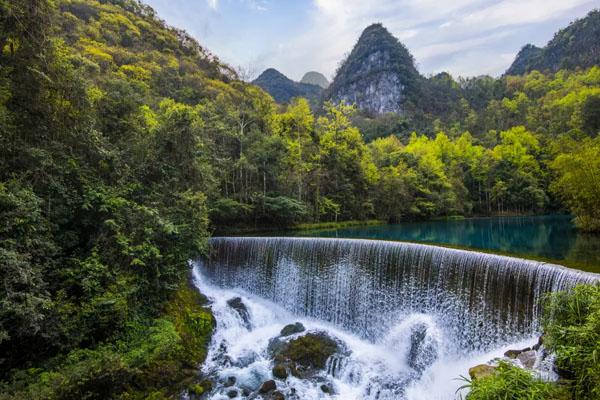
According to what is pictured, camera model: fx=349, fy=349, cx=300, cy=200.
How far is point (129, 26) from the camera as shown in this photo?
37844 mm

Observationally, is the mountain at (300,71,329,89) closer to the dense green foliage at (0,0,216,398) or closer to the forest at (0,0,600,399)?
the forest at (0,0,600,399)

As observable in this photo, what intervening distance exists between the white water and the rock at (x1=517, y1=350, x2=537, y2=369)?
97 centimetres

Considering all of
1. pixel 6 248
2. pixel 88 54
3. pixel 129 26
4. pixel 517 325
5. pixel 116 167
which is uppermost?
pixel 129 26

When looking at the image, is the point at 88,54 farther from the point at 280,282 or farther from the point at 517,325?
the point at 517,325

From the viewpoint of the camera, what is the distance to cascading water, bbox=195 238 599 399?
7488 millimetres

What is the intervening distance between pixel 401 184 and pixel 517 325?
67.6 ft

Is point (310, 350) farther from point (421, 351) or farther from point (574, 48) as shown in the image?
point (574, 48)

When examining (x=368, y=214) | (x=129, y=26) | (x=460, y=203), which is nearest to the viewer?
(x=368, y=214)

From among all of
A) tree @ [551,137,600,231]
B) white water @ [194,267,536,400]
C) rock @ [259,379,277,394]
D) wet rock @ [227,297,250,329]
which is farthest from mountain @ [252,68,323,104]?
rock @ [259,379,277,394]

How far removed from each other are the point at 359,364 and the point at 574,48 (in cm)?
9457

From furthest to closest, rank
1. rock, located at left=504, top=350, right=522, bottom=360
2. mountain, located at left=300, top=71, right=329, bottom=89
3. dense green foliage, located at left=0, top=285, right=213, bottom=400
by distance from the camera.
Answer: mountain, located at left=300, top=71, right=329, bottom=89 → rock, located at left=504, top=350, right=522, bottom=360 → dense green foliage, located at left=0, top=285, right=213, bottom=400

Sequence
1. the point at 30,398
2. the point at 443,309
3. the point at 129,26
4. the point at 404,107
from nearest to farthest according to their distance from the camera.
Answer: the point at 30,398, the point at 443,309, the point at 129,26, the point at 404,107

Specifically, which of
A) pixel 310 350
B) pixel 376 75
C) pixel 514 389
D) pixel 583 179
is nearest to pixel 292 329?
pixel 310 350

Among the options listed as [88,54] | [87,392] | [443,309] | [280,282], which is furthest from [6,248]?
[88,54]
